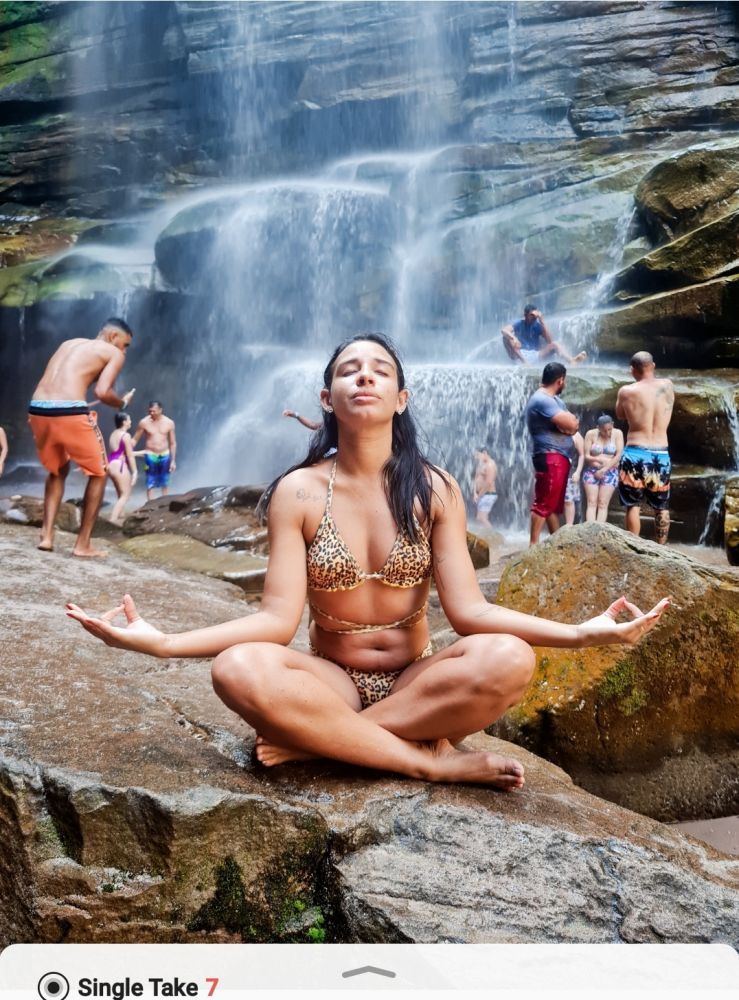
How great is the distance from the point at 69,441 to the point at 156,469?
15.2 feet

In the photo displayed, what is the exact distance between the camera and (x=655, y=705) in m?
3.05

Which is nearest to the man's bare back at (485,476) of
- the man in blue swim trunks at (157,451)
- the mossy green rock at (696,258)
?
the mossy green rock at (696,258)

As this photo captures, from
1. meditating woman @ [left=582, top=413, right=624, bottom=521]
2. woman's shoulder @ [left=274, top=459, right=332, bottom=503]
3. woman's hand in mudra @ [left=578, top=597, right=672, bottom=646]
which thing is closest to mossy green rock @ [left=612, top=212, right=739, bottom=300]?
meditating woman @ [left=582, top=413, right=624, bottom=521]

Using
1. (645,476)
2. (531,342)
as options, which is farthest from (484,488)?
(645,476)

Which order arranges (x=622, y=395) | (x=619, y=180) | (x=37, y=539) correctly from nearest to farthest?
(x=37, y=539), (x=622, y=395), (x=619, y=180)

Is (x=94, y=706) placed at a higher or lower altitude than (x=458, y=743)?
higher

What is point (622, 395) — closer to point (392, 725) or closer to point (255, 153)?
point (392, 725)

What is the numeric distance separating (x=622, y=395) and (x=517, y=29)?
1297 cm

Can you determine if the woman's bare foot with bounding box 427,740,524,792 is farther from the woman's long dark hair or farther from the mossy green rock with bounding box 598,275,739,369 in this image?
the mossy green rock with bounding box 598,275,739,369

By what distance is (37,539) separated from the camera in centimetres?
604

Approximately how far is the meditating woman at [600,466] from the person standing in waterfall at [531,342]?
207 cm

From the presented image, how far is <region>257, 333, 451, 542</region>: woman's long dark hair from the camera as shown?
88.7 inches

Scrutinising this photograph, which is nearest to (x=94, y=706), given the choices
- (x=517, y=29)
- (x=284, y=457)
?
(x=284, y=457)

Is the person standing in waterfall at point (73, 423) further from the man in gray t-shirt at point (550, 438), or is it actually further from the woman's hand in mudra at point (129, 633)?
the woman's hand in mudra at point (129, 633)
